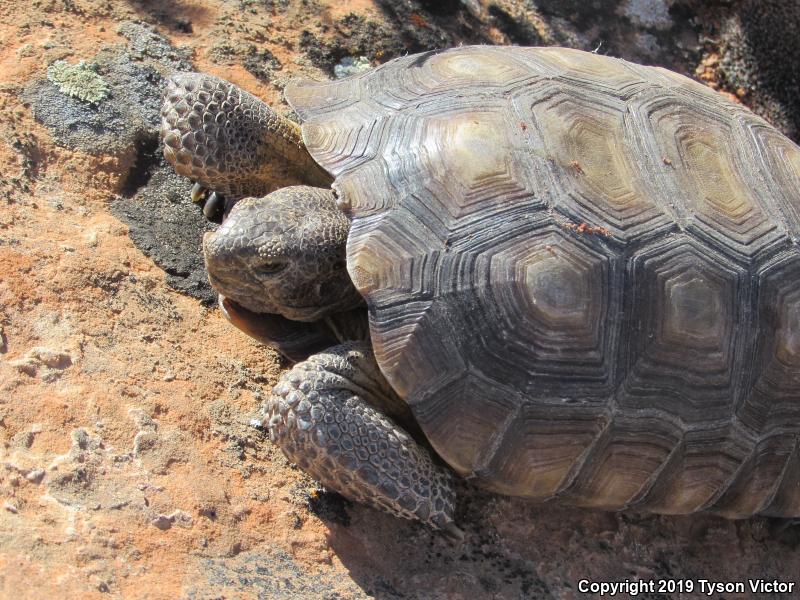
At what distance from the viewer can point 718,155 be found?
11.4ft

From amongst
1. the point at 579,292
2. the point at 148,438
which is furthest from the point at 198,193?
the point at 579,292

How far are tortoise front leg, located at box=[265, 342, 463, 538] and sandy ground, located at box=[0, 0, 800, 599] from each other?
161 millimetres

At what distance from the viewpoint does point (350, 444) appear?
298 centimetres

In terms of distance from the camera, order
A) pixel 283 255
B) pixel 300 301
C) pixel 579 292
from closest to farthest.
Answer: pixel 579 292
pixel 283 255
pixel 300 301

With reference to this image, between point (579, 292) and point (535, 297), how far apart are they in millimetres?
180

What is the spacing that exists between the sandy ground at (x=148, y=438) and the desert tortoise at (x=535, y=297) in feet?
0.72

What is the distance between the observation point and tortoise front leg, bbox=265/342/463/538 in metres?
2.96

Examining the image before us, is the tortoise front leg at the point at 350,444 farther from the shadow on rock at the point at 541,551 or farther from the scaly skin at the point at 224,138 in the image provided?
the scaly skin at the point at 224,138

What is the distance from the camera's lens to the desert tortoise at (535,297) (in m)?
3.00

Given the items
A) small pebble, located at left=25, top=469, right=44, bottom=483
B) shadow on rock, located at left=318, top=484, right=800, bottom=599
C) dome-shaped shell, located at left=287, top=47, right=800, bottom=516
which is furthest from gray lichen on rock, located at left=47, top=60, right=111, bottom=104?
shadow on rock, located at left=318, top=484, right=800, bottom=599

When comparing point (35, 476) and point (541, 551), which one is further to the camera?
point (541, 551)

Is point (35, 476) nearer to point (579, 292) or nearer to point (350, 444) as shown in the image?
point (350, 444)

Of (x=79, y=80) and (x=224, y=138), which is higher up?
(x=224, y=138)

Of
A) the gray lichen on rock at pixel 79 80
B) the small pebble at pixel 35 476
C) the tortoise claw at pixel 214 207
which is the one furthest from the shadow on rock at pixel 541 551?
the gray lichen on rock at pixel 79 80
